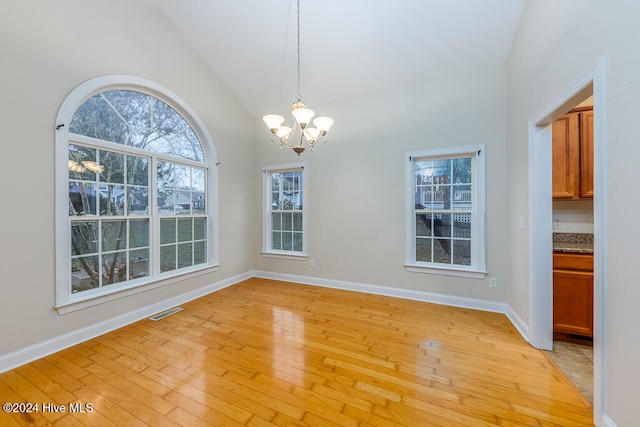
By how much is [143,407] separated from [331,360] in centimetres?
134

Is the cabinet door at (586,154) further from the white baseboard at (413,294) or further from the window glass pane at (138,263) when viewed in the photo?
the window glass pane at (138,263)

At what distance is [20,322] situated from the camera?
2.10 m

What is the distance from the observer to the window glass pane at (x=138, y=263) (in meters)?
3.01

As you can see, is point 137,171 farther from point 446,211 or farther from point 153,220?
point 446,211

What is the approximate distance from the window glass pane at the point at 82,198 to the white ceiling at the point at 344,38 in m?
2.32

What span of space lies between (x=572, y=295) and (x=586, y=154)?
1445mm

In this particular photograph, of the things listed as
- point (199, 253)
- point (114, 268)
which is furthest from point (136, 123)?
point (199, 253)

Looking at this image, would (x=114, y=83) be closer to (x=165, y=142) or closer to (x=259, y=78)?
(x=165, y=142)

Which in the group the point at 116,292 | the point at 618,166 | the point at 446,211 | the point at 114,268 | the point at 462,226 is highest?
the point at 618,166

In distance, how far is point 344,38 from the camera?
3.14 metres

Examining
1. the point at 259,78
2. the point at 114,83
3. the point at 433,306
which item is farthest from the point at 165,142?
the point at 433,306

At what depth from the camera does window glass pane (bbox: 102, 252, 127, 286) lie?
9.05 feet

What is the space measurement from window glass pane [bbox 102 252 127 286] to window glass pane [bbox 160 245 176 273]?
1.40ft

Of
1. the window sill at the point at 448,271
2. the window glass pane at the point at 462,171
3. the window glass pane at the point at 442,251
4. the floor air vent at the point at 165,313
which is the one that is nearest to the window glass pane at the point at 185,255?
the floor air vent at the point at 165,313
